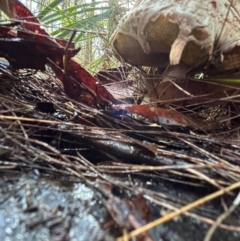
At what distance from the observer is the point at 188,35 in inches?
44.2

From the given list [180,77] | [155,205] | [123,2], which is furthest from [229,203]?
[123,2]

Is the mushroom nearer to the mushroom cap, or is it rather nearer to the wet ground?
the mushroom cap

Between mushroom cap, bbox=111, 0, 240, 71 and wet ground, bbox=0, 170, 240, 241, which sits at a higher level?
mushroom cap, bbox=111, 0, 240, 71

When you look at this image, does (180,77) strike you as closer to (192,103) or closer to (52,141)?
(192,103)

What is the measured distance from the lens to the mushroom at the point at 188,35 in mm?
1135

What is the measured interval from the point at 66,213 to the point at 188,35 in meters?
0.75

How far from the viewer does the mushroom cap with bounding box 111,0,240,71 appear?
113 centimetres

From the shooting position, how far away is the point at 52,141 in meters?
0.95

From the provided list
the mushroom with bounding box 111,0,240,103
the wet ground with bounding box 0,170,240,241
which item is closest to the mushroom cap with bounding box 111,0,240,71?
the mushroom with bounding box 111,0,240,103

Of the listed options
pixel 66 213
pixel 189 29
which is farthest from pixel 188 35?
pixel 66 213

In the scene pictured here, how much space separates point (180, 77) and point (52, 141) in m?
0.60

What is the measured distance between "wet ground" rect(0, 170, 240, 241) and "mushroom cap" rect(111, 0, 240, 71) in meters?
0.57

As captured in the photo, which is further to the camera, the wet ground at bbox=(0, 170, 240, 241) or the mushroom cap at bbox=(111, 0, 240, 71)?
the mushroom cap at bbox=(111, 0, 240, 71)

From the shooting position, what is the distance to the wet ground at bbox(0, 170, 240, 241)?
1.94 ft
